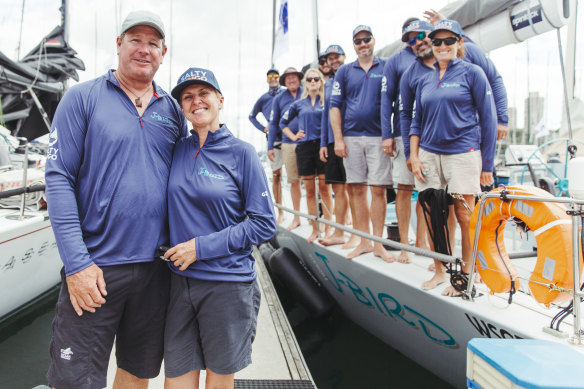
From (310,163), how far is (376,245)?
1.69 meters

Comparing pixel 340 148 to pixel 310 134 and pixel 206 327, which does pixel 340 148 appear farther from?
pixel 206 327

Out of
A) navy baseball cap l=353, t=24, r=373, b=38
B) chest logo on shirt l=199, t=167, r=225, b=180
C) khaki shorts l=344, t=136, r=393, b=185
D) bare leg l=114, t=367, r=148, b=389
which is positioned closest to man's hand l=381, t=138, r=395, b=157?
khaki shorts l=344, t=136, r=393, b=185

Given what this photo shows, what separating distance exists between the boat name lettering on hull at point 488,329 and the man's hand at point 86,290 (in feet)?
7.14

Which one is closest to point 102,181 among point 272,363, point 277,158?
point 272,363

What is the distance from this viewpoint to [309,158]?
16.7 feet

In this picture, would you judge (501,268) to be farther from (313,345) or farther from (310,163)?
(310,163)

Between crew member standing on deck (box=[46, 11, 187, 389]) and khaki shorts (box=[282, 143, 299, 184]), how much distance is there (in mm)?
3823

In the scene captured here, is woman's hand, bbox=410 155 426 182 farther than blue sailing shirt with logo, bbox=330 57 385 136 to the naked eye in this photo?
No

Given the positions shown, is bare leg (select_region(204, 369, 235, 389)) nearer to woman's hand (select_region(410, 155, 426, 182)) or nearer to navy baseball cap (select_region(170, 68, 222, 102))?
navy baseball cap (select_region(170, 68, 222, 102))

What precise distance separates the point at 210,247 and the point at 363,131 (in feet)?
8.66

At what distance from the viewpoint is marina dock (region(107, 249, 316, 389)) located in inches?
102

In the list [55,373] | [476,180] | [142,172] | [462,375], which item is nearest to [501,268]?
[476,180]

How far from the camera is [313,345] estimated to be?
13.6 feet

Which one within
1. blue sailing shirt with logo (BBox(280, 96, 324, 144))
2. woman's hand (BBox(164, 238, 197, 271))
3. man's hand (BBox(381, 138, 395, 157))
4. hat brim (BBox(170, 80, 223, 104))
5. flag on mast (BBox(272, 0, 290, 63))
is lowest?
woman's hand (BBox(164, 238, 197, 271))
